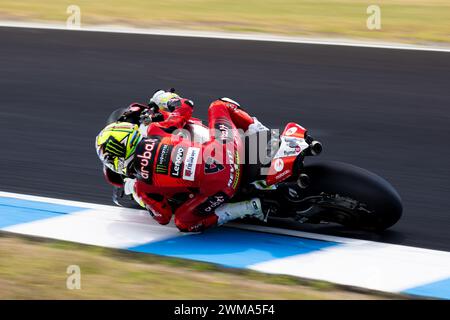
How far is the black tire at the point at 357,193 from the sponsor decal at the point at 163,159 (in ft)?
3.34

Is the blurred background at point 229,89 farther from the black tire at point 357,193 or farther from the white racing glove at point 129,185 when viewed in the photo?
the white racing glove at point 129,185

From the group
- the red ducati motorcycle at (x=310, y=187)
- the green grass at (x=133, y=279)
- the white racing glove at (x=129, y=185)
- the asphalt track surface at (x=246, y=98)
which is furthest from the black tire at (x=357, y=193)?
the white racing glove at (x=129, y=185)

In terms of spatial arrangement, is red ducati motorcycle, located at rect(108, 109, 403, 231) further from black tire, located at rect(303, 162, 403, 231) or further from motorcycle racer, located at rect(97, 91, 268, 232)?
motorcycle racer, located at rect(97, 91, 268, 232)

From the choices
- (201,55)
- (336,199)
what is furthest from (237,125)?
(201,55)

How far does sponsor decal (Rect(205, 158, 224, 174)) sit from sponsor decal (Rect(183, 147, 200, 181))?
0.09m

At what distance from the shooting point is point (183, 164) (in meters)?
6.83

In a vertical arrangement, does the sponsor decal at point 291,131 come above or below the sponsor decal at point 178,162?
above

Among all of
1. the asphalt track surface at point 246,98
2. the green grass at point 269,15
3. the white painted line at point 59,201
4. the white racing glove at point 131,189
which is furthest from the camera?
the green grass at point 269,15

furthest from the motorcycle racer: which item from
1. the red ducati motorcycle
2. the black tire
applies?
the black tire

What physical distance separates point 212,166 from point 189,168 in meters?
0.17

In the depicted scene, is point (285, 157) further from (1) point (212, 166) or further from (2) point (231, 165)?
(1) point (212, 166)

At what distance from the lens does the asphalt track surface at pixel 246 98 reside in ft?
27.4

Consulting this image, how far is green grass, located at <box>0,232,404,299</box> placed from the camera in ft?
19.2
